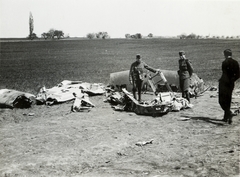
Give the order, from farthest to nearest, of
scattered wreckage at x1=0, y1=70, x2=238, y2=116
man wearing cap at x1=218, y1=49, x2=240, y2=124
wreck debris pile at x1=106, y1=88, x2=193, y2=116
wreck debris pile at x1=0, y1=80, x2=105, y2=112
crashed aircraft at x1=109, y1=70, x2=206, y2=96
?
crashed aircraft at x1=109, y1=70, x2=206, y2=96, wreck debris pile at x1=0, y1=80, x2=105, y2=112, scattered wreckage at x1=0, y1=70, x2=238, y2=116, wreck debris pile at x1=106, y1=88, x2=193, y2=116, man wearing cap at x1=218, y1=49, x2=240, y2=124

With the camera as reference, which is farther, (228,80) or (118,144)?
(228,80)

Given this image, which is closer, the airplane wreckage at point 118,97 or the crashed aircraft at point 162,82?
the airplane wreckage at point 118,97

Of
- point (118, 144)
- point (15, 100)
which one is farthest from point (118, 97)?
point (118, 144)

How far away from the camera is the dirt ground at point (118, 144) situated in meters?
4.92

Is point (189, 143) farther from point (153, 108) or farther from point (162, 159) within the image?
point (153, 108)

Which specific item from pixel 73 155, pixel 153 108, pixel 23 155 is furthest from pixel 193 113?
pixel 23 155

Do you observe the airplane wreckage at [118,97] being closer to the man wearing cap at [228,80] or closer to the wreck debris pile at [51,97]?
the wreck debris pile at [51,97]

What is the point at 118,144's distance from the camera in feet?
20.4

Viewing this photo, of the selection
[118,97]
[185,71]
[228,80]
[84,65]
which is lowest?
[118,97]

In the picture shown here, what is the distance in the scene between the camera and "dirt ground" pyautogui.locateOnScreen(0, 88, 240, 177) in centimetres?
492

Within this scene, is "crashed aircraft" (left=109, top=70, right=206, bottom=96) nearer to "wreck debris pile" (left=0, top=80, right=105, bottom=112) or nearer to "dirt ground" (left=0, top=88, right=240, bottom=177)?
"wreck debris pile" (left=0, top=80, right=105, bottom=112)

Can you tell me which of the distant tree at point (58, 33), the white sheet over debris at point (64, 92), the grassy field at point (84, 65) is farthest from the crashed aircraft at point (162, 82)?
the distant tree at point (58, 33)

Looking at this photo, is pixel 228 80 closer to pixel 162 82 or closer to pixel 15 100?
pixel 162 82

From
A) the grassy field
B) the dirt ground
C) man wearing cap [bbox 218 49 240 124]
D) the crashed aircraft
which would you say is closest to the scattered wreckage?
the crashed aircraft
